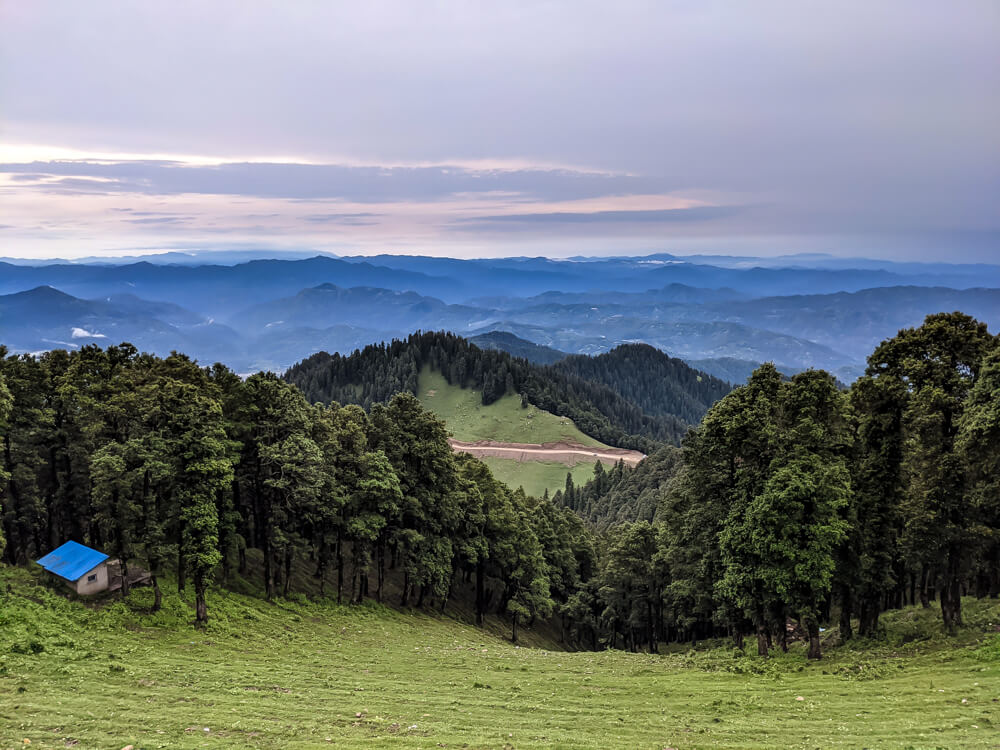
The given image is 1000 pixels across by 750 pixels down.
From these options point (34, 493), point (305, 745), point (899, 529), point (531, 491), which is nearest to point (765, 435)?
point (899, 529)

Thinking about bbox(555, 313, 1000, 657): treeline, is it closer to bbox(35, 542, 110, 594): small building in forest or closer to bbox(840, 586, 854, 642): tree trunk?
bbox(840, 586, 854, 642): tree trunk

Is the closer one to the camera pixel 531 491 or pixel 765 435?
pixel 765 435

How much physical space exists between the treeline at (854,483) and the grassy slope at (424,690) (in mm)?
3742

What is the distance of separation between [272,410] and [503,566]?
3059 centimetres

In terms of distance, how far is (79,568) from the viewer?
121 feet

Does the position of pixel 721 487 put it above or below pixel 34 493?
above

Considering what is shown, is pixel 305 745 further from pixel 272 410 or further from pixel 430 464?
pixel 430 464

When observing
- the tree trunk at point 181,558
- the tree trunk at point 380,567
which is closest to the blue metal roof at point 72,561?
the tree trunk at point 181,558

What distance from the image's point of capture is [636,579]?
2425 inches

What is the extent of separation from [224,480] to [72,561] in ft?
35.2

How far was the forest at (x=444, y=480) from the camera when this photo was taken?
32.2 metres

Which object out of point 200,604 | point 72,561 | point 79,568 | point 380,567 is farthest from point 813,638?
point 72,561

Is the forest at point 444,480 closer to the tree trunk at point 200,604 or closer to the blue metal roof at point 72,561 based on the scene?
the tree trunk at point 200,604

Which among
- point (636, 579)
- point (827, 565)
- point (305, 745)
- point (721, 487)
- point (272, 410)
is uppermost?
point (272, 410)
